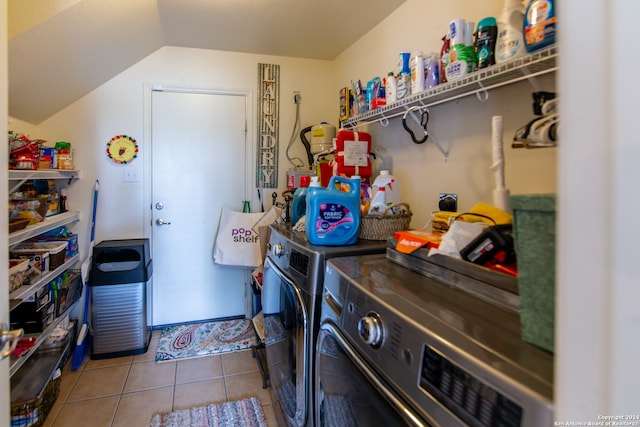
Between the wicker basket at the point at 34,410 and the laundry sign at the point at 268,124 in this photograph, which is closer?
the wicker basket at the point at 34,410

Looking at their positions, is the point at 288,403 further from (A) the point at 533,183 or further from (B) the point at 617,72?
(B) the point at 617,72

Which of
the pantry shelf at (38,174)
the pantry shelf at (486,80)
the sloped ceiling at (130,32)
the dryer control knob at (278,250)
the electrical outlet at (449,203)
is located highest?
the sloped ceiling at (130,32)

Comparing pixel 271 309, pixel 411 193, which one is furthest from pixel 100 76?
pixel 411 193

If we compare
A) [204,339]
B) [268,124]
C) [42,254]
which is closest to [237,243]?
[204,339]

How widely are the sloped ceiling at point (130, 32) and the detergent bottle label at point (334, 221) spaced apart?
1332 mm

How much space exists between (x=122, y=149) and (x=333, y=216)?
2.09 metres

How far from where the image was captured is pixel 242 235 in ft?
9.25

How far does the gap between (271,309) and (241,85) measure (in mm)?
A: 2033

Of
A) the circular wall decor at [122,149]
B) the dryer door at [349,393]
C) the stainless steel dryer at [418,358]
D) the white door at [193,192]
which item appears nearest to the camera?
the stainless steel dryer at [418,358]

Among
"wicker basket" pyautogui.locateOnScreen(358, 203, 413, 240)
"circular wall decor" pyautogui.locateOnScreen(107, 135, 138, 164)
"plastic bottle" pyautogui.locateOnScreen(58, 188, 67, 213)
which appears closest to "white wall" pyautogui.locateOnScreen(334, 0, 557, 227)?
"wicker basket" pyautogui.locateOnScreen(358, 203, 413, 240)

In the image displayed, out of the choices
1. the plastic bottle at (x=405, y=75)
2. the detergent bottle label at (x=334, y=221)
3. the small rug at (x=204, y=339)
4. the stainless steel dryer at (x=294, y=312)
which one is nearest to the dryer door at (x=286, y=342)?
the stainless steel dryer at (x=294, y=312)

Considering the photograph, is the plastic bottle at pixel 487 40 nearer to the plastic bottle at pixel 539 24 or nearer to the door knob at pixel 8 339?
the plastic bottle at pixel 539 24

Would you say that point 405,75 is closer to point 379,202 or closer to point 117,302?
point 379,202

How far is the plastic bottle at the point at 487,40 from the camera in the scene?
1169mm
